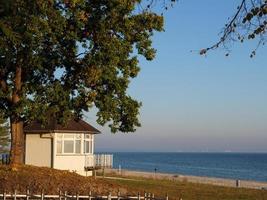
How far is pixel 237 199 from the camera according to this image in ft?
115

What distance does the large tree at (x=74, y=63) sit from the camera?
33156mm

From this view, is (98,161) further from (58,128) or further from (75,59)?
(75,59)

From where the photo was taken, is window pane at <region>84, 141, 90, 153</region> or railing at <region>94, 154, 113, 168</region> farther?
railing at <region>94, 154, 113, 168</region>

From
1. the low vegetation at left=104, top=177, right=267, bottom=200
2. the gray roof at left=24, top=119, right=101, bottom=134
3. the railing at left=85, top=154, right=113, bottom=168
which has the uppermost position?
the gray roof at left=24, top=119, right=101, bottom=134

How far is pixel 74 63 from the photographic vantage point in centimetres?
3516

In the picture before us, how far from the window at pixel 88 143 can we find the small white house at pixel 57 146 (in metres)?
0.10

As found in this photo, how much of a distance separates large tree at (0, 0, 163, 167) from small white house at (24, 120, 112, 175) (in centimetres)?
1087

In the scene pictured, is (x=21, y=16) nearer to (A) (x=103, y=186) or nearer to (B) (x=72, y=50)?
(B) (x=72, y=50)

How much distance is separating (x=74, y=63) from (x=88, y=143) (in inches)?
672

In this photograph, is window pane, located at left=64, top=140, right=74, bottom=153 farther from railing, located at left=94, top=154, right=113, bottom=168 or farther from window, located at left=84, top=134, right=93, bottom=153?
railing, located at left=94, top=154, right=113, bottom=168

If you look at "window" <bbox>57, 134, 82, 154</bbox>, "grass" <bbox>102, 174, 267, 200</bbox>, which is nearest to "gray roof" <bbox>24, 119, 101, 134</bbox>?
"window" <bbox>57, 134, 82, 154</bbox>

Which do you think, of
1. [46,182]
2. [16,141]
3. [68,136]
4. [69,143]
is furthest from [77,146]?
[46,182]

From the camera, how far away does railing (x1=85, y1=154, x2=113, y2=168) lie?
167 ft

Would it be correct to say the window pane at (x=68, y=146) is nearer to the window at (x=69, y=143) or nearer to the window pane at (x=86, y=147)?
the window at (x=69, y=143)
